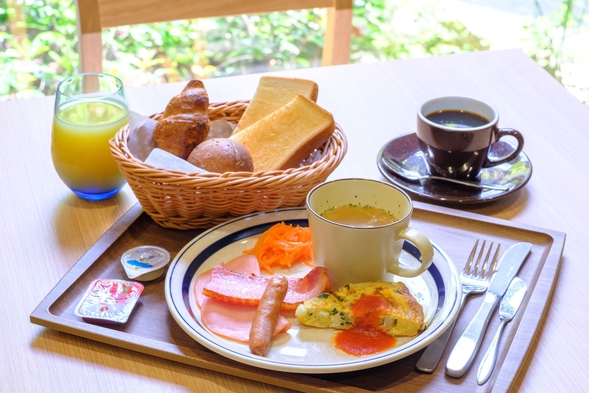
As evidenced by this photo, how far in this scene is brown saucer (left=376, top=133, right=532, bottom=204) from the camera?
3.91 ft

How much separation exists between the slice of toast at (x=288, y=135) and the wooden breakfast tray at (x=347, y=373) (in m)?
0.19

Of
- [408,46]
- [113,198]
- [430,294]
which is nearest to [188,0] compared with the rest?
[113,198]

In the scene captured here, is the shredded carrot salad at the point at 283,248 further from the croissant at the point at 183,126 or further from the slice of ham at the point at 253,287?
the croissant at the point at 183,126

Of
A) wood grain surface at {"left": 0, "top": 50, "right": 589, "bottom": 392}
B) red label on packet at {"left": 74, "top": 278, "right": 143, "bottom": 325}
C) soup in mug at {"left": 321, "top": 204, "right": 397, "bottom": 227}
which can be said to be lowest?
wood grain surface at {"left": 0, "top": 50, "right": 589, "bottom": 392}

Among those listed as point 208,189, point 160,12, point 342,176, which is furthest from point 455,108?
point 160,12

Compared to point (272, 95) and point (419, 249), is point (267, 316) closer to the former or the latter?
point (419, 249)

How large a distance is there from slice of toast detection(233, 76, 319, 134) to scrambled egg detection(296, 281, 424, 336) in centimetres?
47

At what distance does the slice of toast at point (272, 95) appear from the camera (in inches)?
49.4

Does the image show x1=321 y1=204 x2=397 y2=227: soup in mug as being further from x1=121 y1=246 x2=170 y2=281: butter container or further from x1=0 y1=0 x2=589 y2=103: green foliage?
x1=0 y1=0 x2=589 y2=103: green foliage

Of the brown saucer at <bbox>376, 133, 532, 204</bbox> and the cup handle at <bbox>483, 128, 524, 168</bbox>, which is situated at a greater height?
the cup handle at <bbox>483, 128, 524, 168</bbox>

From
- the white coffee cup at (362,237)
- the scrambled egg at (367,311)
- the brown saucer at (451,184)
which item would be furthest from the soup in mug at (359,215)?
the brown saucer at (451,184)

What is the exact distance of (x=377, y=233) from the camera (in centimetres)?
88

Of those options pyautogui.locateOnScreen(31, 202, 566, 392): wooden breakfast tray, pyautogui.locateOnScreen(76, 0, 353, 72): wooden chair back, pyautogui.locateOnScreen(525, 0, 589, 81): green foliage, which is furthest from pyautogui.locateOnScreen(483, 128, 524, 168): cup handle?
pyautogui.locateOnScreen(525, 0, 589, 81): green foliage

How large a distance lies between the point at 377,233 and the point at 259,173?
227mm
